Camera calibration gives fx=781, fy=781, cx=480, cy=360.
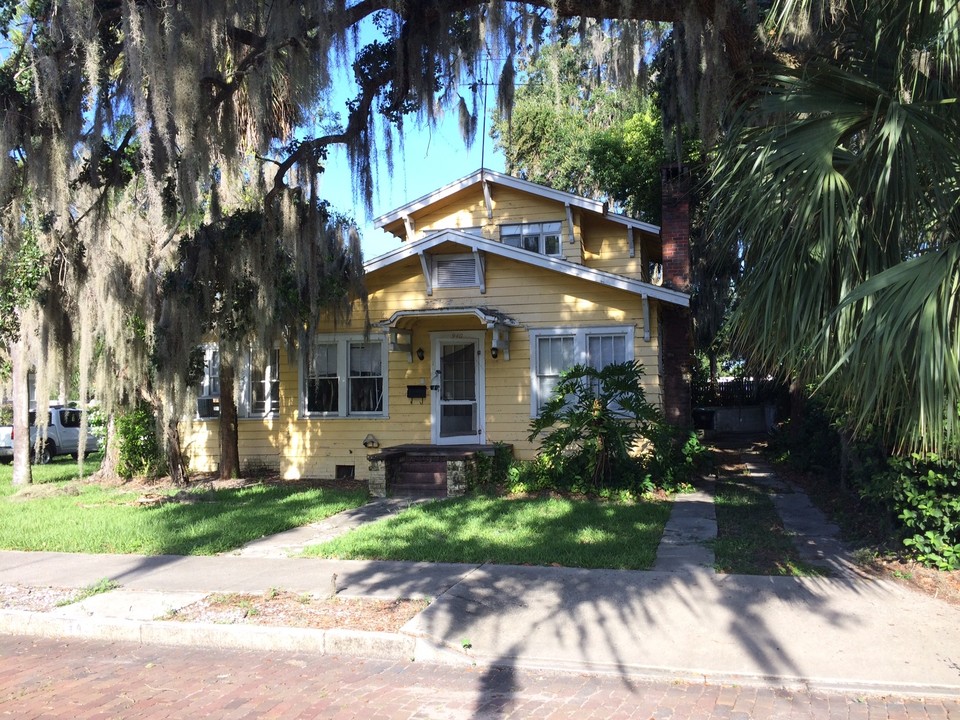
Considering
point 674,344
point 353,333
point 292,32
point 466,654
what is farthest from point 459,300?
point 466,654

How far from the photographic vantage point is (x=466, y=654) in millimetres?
5660

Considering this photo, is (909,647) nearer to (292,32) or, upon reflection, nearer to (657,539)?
(657,539)

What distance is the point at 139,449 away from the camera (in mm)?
15656

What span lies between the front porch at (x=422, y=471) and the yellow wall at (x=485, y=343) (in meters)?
1.12

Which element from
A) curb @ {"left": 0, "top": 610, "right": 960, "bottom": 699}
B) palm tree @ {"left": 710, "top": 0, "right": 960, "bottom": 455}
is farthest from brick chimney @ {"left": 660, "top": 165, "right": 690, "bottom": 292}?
curb @ {"left": 0, "top": 610, "right": 960, "bottom": 699}

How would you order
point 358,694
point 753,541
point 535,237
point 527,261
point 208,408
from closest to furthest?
1. point 358,694
2. point 753,541
3. point 527,261
4. point 535,237
5. point 208,408

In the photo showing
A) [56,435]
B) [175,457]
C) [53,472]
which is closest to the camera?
[175,457]

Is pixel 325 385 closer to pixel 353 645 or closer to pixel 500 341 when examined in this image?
pixel 500 341

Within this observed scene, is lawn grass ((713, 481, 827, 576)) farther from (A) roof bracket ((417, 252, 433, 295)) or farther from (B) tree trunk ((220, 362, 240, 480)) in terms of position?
(B) tree trunk ((220, 362, 240, 480))

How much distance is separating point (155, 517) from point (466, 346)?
611 cm

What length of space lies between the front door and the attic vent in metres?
0.94

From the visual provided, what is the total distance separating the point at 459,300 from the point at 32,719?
1037cm

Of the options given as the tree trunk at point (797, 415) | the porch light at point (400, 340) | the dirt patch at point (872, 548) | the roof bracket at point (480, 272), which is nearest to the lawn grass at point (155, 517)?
the porch light at point (400, 340)

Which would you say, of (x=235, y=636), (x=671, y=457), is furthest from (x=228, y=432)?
(x=235, y=636)
